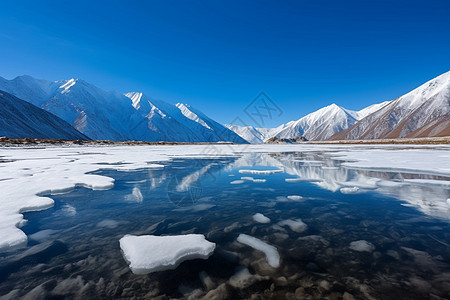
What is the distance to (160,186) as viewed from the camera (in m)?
9.21

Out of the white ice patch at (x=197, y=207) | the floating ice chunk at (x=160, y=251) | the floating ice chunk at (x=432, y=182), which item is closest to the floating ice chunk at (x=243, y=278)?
the floating ice chunk at (x=160, y=251)

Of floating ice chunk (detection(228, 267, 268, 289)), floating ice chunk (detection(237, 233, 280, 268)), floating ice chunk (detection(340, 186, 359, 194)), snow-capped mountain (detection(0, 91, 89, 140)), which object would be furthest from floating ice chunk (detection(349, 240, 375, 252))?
snow-capped mountain (detection(0, 91, 89, 140))

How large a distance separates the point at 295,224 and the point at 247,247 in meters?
1.60

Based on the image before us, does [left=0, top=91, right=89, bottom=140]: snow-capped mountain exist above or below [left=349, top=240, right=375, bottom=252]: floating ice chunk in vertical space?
above

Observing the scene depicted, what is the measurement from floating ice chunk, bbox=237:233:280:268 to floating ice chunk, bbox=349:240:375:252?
4.73ft

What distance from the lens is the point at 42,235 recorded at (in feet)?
15.1

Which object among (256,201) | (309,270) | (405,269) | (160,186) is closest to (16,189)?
(160,186)

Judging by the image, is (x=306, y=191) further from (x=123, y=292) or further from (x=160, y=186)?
(x=123, y=292)

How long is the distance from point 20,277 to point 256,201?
5505 mm

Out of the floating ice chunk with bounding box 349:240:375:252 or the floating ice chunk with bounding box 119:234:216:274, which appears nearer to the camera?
the floating ice chunk with bounding box 119:234:216:274

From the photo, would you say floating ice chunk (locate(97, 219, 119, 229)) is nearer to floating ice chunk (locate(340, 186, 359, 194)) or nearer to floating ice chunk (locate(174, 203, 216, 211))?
floating ice chunk (locate(174, 203, 216, 211))

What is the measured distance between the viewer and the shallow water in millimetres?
2914

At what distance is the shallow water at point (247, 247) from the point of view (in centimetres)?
291

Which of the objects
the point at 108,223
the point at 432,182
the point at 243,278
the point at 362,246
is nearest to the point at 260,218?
the point at 362,246
